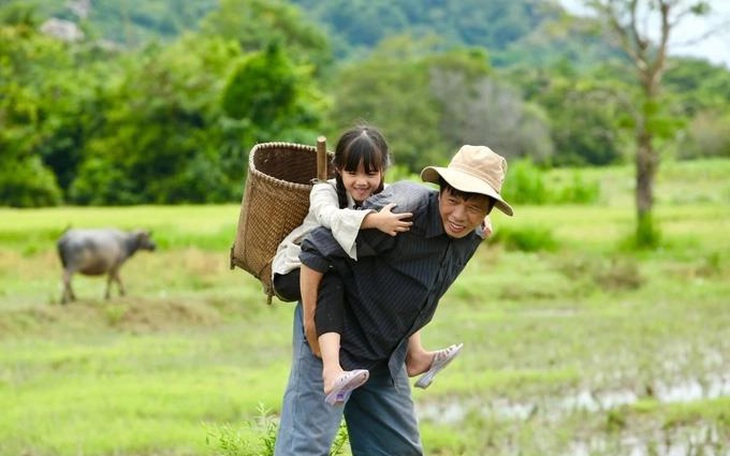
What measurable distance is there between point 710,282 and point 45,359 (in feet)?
30.9

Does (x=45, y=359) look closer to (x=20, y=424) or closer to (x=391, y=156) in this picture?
(x=20, y=424)

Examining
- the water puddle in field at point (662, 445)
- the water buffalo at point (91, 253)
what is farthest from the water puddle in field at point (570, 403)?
the water buffalo at point (91, 253)

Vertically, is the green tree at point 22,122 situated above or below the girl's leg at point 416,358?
below

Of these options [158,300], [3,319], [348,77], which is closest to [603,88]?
[158,300]

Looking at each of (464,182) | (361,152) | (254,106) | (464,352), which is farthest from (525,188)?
(464,182)

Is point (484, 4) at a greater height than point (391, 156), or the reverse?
point (391, 156)

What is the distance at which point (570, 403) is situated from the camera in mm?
8773

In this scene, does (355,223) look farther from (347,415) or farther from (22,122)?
(22,122)

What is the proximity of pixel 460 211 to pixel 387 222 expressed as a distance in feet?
0.75

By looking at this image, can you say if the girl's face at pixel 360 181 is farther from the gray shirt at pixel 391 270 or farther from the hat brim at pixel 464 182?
the hat brim at pixel 464 182

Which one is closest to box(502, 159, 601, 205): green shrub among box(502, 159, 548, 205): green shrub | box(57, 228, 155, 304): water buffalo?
box(502, 159, 548, 205): green shrub

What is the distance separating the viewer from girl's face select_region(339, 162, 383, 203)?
3.85 m

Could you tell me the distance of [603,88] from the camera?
75.2 feet

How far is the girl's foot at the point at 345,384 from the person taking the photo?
359 cm
